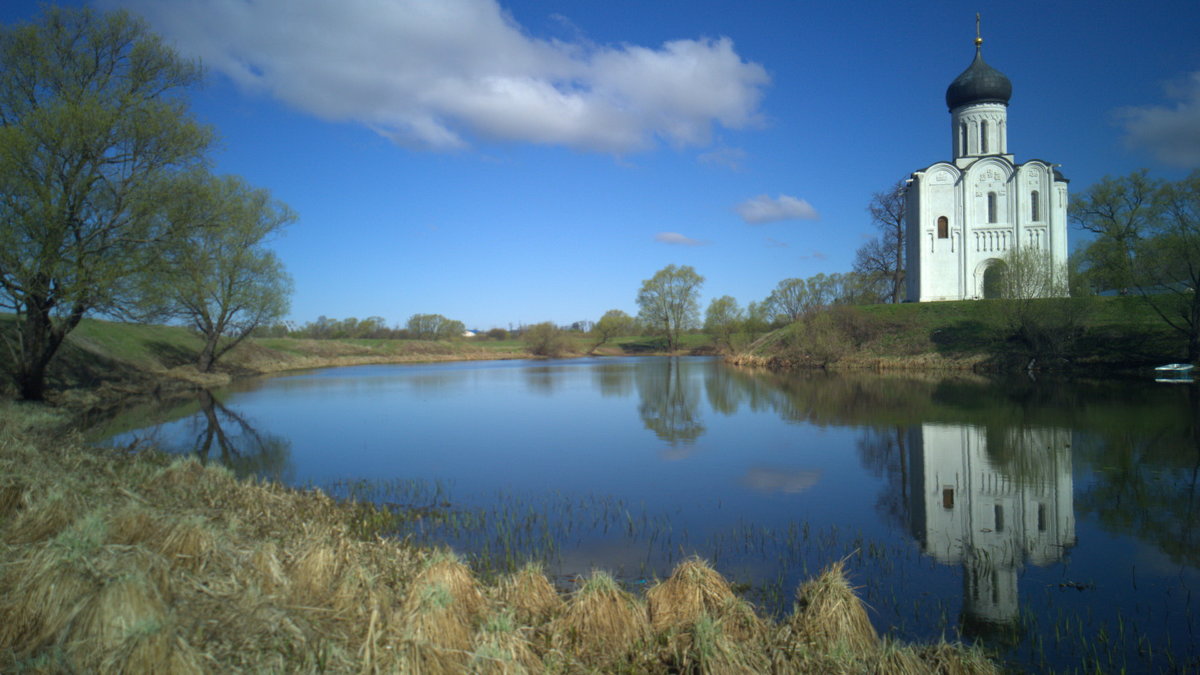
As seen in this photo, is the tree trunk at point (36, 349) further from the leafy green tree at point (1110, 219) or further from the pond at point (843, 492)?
the leafy green tree at point (1110, 219)

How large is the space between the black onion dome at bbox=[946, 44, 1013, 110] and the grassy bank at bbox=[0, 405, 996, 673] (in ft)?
157

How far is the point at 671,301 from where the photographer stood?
73250 mm

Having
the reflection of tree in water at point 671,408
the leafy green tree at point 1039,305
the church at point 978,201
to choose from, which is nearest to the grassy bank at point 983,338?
the leafy green tree at point 1039,305

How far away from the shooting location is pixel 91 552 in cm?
507

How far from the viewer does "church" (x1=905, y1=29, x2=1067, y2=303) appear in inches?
1711

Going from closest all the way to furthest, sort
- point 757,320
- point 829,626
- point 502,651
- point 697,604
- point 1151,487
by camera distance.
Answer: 1. point 502,651
2. point 829,626
3. point 697,604
4. point 1151,487
5. point 757,320

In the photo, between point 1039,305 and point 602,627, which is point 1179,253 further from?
point 602,627

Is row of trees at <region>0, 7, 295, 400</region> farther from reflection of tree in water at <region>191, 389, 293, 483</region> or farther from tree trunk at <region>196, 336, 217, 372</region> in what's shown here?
tree trunk at <region>196, 336, 217, 372</region>

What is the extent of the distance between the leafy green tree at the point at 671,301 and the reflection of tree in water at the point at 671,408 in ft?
121

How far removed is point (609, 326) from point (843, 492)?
241ft

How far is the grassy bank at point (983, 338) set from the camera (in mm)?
31672

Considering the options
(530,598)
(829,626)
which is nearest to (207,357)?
(530,598)

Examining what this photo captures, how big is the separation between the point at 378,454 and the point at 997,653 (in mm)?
12199

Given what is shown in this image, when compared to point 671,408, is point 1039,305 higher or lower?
higher
